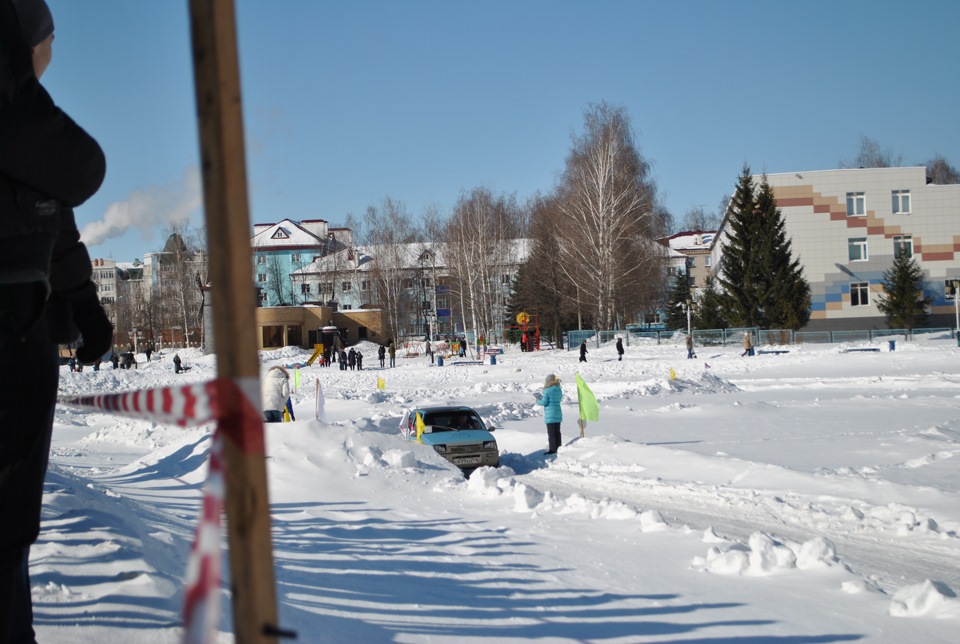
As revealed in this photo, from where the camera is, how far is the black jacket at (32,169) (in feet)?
6.56

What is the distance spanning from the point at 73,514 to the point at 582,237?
51906mm

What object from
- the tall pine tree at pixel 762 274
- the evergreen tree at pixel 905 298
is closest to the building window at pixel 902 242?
the evergreen tree at pixel 905 298

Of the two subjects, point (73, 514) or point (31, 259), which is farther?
point (73, 514)

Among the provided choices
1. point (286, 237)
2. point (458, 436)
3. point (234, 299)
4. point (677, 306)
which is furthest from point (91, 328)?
point (286, 237)

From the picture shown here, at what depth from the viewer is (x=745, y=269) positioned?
5528 centimetres

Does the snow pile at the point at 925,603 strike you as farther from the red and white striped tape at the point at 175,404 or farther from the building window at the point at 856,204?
the building window at the point at 856,204

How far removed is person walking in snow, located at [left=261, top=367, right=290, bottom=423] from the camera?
46.6 feet

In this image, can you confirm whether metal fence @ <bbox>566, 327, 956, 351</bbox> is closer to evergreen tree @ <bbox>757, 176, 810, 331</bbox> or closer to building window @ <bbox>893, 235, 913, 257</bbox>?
evergreen tree @ <bbox>757, 176, 810, 331</bbox>

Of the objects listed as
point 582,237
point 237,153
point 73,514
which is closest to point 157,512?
point 73,514

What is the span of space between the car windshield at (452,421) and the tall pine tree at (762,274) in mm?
41927

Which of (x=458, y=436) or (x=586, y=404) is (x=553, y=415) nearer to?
(x=586, y=404)

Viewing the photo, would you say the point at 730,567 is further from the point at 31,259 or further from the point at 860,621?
the point at 31,259

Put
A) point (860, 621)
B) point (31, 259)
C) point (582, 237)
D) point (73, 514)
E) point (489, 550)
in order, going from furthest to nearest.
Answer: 1. point (582, 237)
2. point (489, 550)
3. point (860, 621)
4. point (73, 514)
5. point (31, 259)

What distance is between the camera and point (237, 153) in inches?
58.6
